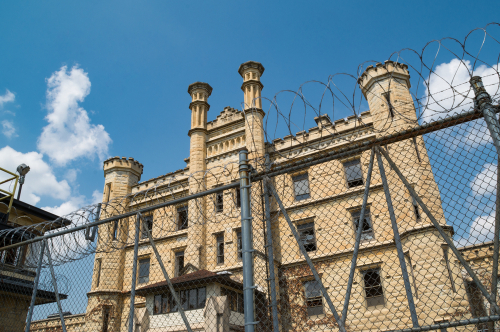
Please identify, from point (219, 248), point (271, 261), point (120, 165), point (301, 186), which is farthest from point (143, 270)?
point (271, 261)

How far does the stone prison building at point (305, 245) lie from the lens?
15.4 m

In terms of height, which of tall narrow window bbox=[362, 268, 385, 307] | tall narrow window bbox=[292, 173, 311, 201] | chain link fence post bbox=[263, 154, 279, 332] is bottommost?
chain link fence post bbox=[263, 154, 279, 332]

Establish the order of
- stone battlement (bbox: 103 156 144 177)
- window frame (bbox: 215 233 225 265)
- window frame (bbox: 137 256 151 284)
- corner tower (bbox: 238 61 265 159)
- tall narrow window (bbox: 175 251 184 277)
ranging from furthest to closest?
1. stone battlement (bbox: 103 156 144 177)
2. window frame (bbox: 137 256 151 284)
3. corner tower (bbox: 238 61 265 159)
4. tall narrow window (bbox: 175 251 184 277)
5. window frame (bbox: 215 233 225 265)

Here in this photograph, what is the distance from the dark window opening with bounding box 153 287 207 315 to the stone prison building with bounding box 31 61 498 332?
61 millimetres

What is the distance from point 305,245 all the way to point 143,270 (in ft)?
38.7

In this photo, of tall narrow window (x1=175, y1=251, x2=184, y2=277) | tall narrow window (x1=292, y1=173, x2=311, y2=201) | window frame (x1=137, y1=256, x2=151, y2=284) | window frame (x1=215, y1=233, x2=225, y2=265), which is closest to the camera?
tall narrow window (x1=292, y1=173, x2=311, y2=201)

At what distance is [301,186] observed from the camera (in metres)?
21.3

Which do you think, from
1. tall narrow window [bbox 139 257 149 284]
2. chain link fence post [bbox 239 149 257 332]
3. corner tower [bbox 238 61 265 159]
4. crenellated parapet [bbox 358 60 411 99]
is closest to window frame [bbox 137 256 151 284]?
tall narrow window [bbox 139 257 149 284]

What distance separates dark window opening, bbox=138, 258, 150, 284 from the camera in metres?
24.1

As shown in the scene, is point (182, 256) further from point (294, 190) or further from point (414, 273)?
point (414, 273)

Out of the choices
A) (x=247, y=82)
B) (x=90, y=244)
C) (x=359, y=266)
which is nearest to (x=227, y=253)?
(x=359, y=266)

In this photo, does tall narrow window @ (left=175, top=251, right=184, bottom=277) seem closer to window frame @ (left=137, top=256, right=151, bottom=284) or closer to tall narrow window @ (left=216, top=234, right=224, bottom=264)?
window frame @ (left=137, top=256, right=151, bottom=284)

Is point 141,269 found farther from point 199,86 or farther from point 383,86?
point 383,86

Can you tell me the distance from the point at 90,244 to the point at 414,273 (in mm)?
→ 13881
